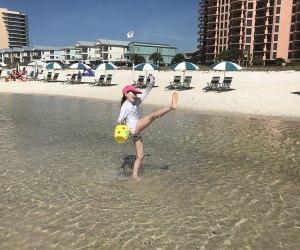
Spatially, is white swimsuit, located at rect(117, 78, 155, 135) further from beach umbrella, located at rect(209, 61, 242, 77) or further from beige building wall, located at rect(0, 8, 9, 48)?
beige building wall, located at rect(0, 8, 9, 48)

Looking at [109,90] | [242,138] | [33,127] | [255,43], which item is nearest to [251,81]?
[109,90]

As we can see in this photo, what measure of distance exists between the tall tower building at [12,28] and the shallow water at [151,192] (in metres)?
195

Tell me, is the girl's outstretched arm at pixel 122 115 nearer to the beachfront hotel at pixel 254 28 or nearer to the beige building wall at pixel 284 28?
the beachfront hotel at pixel 254 28

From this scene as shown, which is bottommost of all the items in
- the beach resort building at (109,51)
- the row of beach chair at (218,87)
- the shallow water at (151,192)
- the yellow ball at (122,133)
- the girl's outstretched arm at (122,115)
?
the shallow water at (151,192)

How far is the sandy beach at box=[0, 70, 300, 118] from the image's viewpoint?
19.3m

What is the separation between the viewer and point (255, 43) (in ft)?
298

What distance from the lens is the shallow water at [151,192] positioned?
468 cm

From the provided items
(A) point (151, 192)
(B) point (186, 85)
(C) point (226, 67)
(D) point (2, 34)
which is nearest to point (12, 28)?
(D) point (2, 34)

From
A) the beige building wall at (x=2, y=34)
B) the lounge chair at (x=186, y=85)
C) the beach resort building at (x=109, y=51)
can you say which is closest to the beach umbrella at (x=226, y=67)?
the lounge chair at (x=186, y=85)

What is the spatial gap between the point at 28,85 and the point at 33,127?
2482cm

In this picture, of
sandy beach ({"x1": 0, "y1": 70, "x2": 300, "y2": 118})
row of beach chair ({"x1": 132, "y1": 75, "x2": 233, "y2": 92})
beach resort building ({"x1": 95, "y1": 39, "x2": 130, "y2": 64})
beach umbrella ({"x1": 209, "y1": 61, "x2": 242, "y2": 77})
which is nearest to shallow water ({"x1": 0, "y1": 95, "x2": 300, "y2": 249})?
sandy beach ({"x1": 0, "y1": 70, "x2": 300, "y2": 118})

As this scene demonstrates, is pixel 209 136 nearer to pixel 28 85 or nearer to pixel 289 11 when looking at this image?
pixel 28 85

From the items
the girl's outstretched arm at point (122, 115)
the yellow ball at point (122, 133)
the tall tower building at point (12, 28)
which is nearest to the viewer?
the yellow ball at point (122, 133)

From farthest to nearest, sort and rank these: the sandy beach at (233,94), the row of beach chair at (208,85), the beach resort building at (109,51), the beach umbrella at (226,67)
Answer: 1. the beach resort building at (109,51)
2. the row of beach chair at (208,85)
3. the beach umbrella at (226,67)
4. the sandy beach at (233,94)
